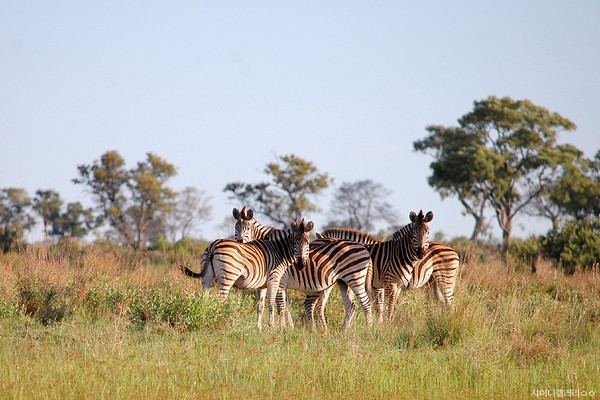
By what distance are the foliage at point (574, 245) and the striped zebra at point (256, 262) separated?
1045cm

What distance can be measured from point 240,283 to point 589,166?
36.6 metres

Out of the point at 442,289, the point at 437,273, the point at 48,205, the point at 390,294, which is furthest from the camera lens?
the point at 48,205

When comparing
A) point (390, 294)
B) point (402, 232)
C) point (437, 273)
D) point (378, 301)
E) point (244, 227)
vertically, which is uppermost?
point (244, 227)

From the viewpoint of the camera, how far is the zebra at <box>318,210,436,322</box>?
39.4 ft

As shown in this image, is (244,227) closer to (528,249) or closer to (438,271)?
(438,271)

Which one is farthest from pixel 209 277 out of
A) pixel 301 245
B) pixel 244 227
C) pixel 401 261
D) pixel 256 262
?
pixel 401 261

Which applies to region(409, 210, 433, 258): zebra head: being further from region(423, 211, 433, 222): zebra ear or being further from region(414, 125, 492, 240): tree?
region(414, 125, 492, 240): tree

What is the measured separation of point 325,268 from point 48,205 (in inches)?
1855

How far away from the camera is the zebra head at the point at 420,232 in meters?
11.9

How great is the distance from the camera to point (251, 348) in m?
8.59

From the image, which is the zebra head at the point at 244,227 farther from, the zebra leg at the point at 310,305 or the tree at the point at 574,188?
the tree at the point at 574,188

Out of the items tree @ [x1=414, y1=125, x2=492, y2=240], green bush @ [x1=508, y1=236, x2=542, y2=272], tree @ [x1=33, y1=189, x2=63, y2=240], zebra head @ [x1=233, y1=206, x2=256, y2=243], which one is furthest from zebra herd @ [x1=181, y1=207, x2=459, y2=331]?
tree @ [x1=33, y1=189, x2=63, y2=240]

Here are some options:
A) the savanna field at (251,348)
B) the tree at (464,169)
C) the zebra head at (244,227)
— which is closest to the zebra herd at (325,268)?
the savanna field at (251,348)

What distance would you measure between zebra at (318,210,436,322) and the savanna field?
0.40 meters
